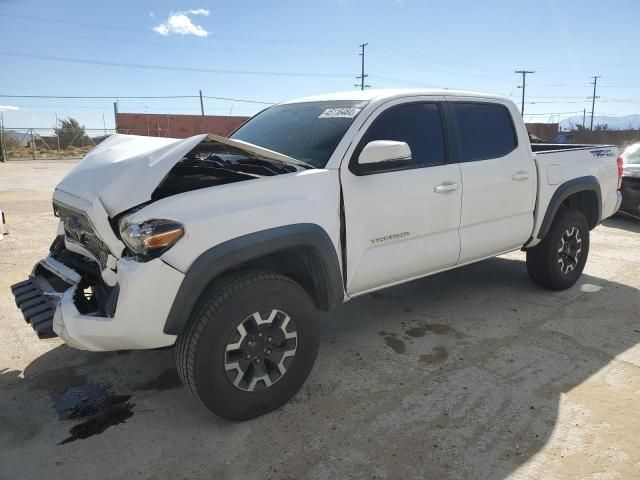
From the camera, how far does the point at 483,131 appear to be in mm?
4164

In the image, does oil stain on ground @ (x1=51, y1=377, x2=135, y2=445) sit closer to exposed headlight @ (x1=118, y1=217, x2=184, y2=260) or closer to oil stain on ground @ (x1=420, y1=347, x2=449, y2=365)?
exposed headlight @ (x1=118, y1=217, x2=184, y2=260)

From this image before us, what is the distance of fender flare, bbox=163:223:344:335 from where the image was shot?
8.44 feet

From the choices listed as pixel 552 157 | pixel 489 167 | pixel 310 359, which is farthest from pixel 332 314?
pixel 552 157

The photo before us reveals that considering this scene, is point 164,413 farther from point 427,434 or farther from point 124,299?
point 427,434

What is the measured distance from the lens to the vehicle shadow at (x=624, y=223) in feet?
27.7

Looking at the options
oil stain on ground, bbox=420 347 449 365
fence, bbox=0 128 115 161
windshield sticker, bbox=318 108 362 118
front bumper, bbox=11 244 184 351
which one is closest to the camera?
front bumper, bbox=11 244 184 351

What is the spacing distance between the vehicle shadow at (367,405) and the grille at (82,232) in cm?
96

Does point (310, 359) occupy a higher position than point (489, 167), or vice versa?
point (489, 167)

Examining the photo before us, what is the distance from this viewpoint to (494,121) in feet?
14.1

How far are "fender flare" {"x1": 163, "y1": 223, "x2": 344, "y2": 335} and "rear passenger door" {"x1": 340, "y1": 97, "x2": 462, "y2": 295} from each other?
19cm

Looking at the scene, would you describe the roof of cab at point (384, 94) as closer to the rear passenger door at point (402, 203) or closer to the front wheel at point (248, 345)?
the rear passenger door at point (402, 203)

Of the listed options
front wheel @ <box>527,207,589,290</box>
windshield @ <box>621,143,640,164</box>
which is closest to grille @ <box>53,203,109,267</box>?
front wheel @ <box>527,207,589,290</box>

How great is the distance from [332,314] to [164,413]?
1.93m

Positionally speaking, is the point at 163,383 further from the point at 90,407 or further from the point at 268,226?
the point at 268,226
